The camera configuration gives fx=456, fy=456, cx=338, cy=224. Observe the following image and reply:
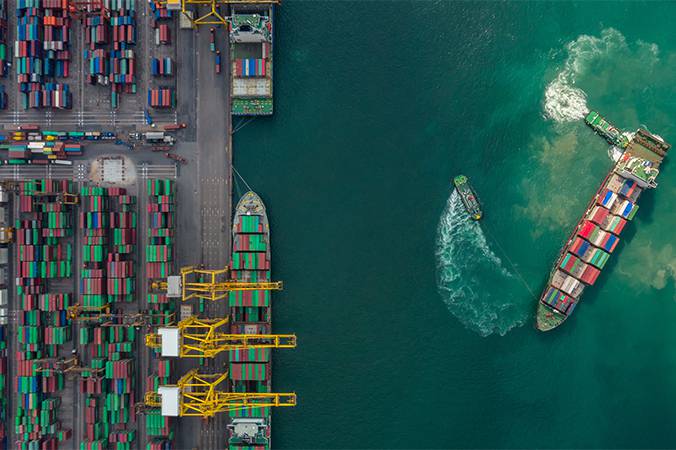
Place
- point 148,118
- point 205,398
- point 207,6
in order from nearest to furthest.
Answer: point 205,398 → point 148,118 → point 207,6

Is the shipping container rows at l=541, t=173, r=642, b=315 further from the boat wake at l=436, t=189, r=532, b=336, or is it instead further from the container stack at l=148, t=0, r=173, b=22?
the container stack at l=148, t=0, r=173, b=22

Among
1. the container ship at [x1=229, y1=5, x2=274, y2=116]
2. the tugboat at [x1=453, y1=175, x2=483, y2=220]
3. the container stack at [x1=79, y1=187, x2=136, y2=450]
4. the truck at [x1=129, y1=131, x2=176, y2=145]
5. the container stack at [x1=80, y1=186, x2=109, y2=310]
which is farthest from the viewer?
the tugboat at [x1=453, y1=175, x2=483, y2=220]

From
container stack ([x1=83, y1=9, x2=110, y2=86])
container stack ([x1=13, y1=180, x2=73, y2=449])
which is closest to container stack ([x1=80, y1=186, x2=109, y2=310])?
container stack ([x1=13, y1=180, x2=73, y2=449])

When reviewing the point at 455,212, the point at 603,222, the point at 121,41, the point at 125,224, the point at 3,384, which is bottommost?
the point at 3,384

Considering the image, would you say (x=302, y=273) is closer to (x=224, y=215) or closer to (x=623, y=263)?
(x=224, y=215)

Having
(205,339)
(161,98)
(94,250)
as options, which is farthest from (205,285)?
(161,98)

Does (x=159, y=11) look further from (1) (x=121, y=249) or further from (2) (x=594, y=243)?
(2) (x=594, y=243)
